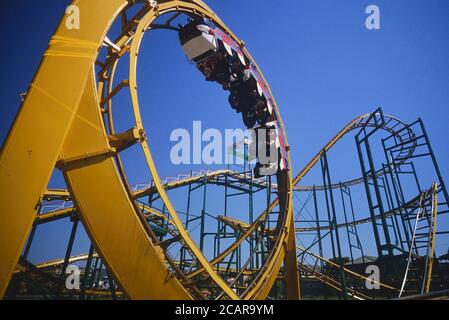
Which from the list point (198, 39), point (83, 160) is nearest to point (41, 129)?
point (83, 160)

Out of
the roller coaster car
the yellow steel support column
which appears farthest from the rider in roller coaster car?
the yellow steel support column

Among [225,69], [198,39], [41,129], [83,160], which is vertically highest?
[225,69]

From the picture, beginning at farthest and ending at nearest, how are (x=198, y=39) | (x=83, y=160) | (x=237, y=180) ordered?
(x=237, y=180) < (x=198, y=39) < (x=83, y=160)

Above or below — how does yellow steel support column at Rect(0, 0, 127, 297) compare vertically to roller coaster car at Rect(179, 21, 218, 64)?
below

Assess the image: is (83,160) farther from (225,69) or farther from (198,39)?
(225,69)

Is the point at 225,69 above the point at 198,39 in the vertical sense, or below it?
above

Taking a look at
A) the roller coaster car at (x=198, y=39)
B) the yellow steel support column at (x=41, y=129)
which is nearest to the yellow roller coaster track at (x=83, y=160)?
the yellow steel support column at (x=41, y=129)

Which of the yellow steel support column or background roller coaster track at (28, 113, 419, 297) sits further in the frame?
background roller coaster track at (28, 113, 419, 297)

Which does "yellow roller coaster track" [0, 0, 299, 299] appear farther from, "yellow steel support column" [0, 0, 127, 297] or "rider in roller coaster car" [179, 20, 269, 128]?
"rider in roller coaster car" [179, 20, 269, 128]

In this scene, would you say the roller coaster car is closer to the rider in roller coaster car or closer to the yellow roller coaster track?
the rider in roller coaster car

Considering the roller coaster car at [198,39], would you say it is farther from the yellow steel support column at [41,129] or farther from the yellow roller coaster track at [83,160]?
the yellow steel support column at [41,129]

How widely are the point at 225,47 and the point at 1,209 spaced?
515 centimetres
